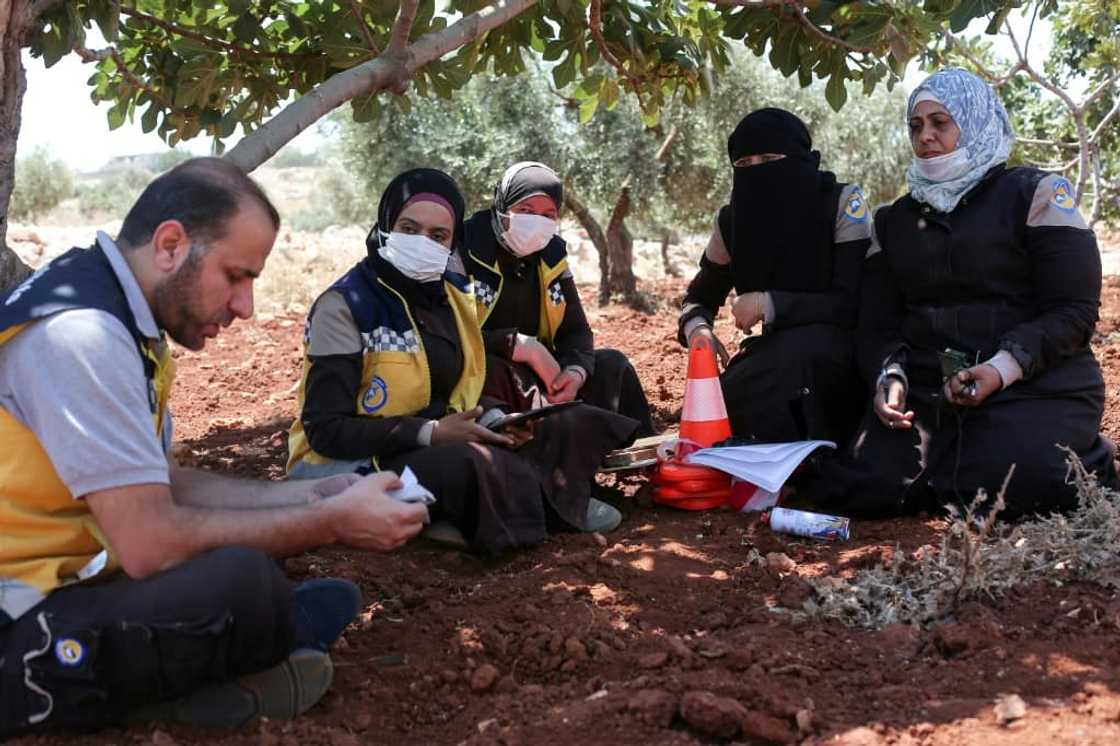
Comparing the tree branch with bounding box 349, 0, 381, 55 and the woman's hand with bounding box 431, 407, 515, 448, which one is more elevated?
the tree branch with bounding box 349, 0, 381, 55

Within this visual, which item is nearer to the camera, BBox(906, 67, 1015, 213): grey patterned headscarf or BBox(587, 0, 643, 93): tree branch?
BBox(906, 67, 1015, 213): grey patterned headscarf

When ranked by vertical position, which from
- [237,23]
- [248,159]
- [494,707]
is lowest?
[494,707]

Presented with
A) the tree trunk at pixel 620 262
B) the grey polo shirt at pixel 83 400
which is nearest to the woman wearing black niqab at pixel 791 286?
the grey polo shirt at pixel 83 400

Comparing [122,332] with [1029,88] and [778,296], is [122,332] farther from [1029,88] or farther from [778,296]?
[1029,88]

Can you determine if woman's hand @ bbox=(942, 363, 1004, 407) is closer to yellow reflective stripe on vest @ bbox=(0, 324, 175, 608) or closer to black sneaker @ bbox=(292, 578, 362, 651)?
black sneaker @ bbox=(292, 578, 362, 651)

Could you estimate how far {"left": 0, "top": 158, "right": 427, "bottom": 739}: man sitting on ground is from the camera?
2248mm

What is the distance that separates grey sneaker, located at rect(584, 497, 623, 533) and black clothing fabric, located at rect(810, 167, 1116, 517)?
28.9 inches

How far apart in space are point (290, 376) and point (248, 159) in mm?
4442

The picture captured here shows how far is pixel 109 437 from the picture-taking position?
7.32ft

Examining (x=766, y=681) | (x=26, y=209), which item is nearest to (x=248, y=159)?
(x=766, y=681)

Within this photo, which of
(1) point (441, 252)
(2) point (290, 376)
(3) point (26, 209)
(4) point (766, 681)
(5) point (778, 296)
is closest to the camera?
(4) point (766, 681)

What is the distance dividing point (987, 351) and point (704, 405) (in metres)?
1.06

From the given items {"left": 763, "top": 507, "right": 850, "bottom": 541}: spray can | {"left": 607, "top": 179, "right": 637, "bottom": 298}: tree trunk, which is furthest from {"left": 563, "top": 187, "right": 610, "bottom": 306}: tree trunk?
{"left": 763, "top": 507, "right": 850, "bottom": 541}: spray can

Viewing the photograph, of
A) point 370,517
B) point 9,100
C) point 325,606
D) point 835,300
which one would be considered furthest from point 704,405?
point 9,100
